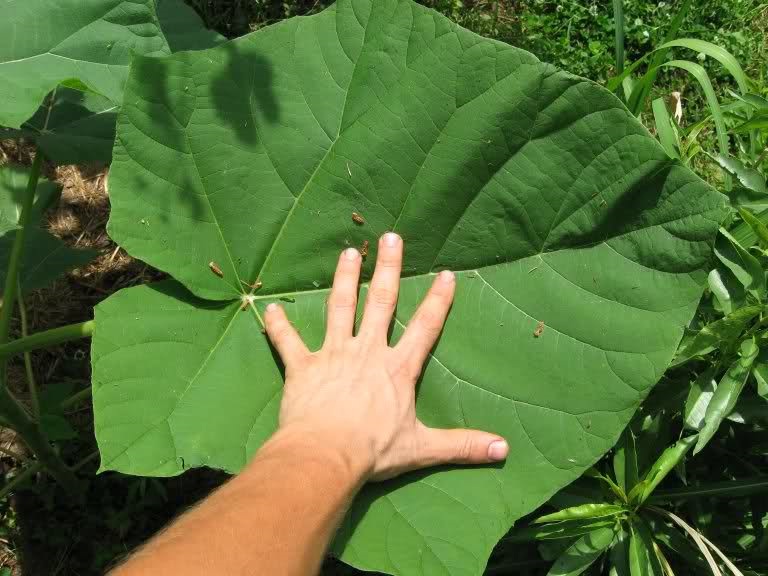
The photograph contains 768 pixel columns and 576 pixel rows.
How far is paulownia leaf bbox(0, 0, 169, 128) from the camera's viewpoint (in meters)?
1.76

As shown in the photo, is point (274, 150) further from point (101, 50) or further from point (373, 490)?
point (373, 490)

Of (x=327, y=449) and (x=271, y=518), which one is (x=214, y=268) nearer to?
(x=327, y=449)

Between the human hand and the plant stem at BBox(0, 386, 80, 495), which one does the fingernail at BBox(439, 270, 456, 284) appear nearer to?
the human hand

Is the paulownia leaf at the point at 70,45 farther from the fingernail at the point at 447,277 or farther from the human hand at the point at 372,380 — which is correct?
the fingernail at the point at 447,277

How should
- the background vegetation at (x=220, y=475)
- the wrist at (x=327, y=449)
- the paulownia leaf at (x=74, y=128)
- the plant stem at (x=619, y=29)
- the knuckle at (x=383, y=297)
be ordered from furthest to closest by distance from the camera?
1. the plant stem at (x=619, y=29)
2. the background vegetation at (x=220, y=475)
3. the paulownia leaf at (x=74, y=128)
4. the knuckle at (x=383, y=297)
5. the wrist at (x=327, y=449)

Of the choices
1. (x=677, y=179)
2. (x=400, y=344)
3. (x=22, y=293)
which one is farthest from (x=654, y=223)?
(x=22, y=293)

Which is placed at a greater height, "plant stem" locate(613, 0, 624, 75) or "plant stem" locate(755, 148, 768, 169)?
"plant stem" locate(613, 0, 624, 75)

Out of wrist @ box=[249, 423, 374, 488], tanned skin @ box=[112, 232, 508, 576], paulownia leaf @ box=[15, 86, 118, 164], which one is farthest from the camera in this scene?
paulownia leaf @ box=[15, 86, 118, 164]

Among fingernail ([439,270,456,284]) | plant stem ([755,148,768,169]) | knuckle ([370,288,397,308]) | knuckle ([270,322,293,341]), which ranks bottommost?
knuckle ([270,322,293,341])

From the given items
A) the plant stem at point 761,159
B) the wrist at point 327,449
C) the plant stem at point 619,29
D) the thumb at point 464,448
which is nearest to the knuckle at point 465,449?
the thumb at point 464,448

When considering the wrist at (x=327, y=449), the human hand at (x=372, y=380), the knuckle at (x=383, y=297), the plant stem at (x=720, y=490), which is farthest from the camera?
the plant stem at (x=720, y=490)

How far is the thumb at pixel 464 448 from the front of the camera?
1839 mm

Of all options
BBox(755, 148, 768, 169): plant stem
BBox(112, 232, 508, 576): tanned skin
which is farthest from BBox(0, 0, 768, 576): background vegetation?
BBox(112, 232, 508, 576): tanned skin

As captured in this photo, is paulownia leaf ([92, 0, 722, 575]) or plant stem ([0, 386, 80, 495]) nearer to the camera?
paulownia leaf ([92, 0, 722, 575])
